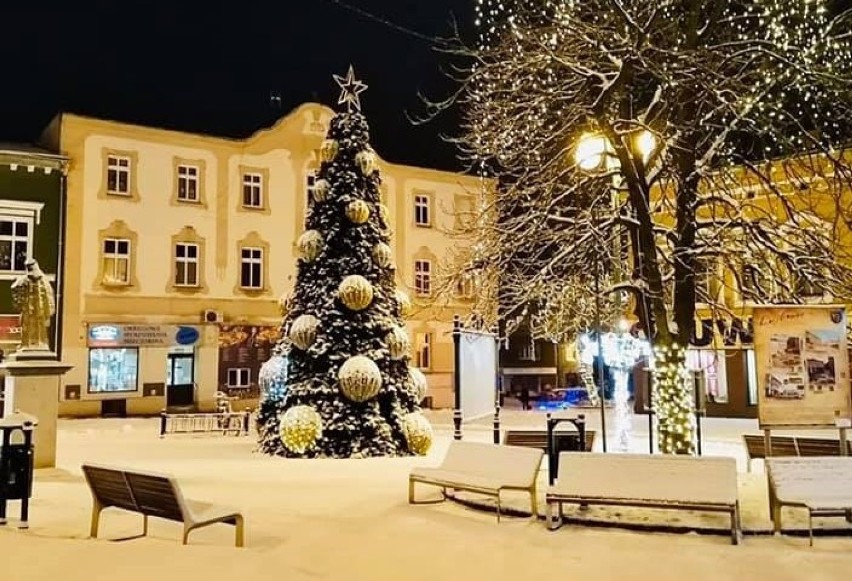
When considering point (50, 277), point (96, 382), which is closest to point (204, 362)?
point (96, 382)

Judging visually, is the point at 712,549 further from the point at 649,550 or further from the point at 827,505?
the point at 827,505

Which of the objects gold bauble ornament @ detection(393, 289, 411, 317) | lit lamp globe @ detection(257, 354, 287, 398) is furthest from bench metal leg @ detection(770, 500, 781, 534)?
lit lamp globe @ detection(257, 354, 287, 398)

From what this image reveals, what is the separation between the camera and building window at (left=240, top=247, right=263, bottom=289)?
105 feet

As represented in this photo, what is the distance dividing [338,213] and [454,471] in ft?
25.5

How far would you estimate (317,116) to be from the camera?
1310 inches

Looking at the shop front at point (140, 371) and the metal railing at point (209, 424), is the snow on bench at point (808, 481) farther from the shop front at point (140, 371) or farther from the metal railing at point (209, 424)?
the shop front at point (140, 371)

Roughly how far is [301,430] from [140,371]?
51.4ft

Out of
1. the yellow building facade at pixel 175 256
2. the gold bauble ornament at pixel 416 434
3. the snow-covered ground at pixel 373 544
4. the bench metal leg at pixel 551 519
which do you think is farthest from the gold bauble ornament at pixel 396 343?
the yellow building facade at pixel 175 256

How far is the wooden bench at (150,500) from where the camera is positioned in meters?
7.73

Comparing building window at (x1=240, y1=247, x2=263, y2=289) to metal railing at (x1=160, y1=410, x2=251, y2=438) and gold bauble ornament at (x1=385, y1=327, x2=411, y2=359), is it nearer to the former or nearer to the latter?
metal railing at (x1=160, y1=410, x2=251, y2=438)

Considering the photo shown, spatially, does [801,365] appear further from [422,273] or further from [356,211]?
[422,273]

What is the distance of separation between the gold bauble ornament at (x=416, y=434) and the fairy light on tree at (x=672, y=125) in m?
3.66

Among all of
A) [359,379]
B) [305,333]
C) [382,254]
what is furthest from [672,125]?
[305,333]

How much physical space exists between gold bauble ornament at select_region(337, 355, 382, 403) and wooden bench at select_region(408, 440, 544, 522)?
5001mm
